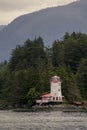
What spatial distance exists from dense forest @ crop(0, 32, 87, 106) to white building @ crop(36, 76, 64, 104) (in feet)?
7.63

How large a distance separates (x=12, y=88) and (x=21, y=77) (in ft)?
10.5

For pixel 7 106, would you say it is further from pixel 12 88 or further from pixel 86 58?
pixel 86 58

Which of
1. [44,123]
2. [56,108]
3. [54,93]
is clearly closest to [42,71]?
[54,93]

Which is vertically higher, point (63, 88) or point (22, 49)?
point (22, 49)

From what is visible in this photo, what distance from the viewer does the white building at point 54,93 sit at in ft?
385

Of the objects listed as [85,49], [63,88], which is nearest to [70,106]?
→ [63,88]

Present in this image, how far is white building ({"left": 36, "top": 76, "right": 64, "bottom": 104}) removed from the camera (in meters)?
118

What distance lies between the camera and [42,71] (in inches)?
5118

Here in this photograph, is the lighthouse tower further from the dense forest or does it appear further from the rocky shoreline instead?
the rocky shoreline

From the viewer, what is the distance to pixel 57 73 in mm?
127875

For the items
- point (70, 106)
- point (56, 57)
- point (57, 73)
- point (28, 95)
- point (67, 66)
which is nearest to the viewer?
point (70, 106)

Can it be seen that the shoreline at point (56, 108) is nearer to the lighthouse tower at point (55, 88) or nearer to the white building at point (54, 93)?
the white building at point (54, 93)

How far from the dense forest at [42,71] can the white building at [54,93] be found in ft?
7.63

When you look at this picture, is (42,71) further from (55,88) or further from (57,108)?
(57,108)
